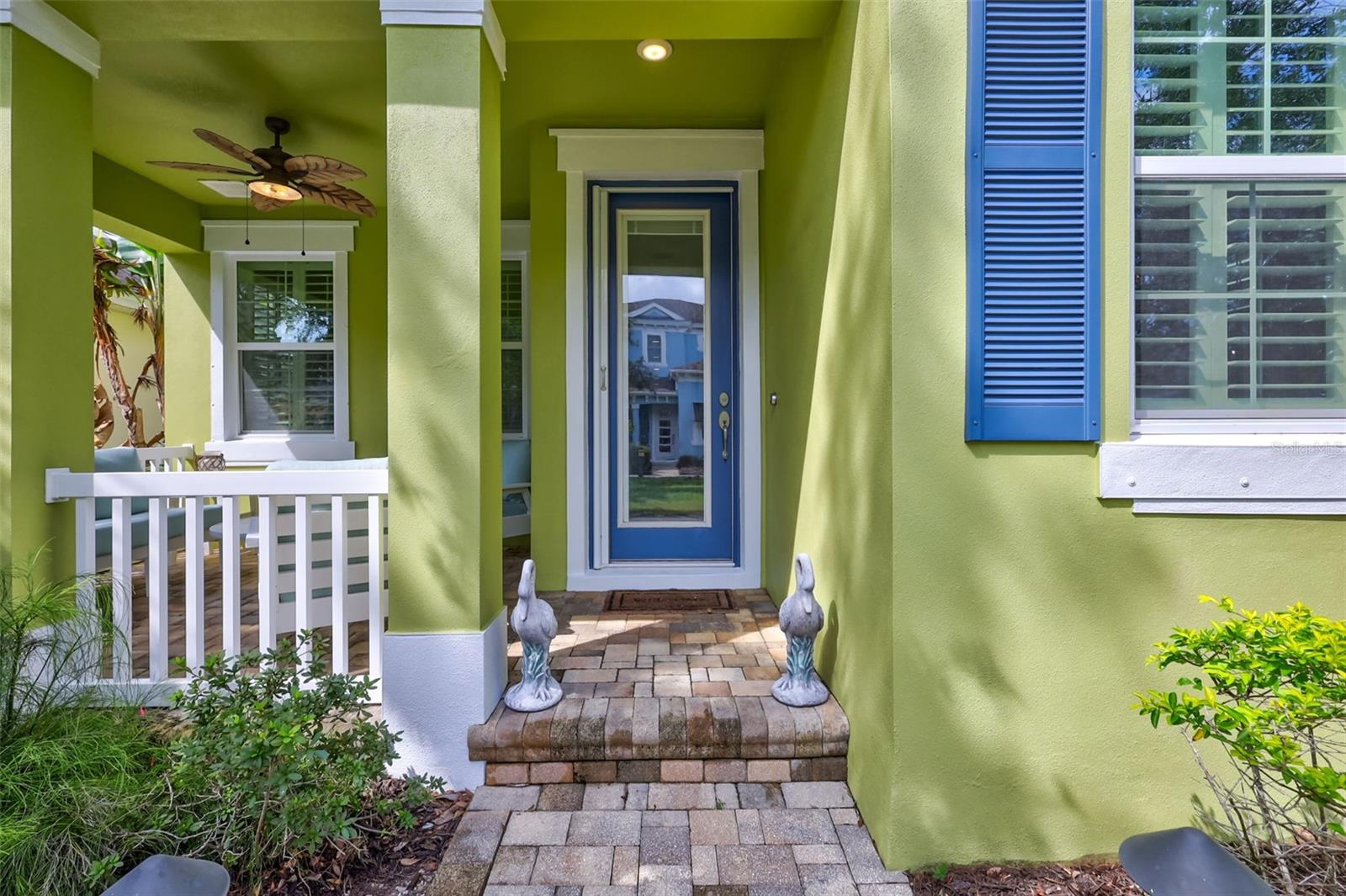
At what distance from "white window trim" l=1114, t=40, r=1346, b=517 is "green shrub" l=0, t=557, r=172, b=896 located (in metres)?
2.63

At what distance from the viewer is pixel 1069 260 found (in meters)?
1.70

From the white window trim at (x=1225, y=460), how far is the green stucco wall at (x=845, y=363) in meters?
0.63

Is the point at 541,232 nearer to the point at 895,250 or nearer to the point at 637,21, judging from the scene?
the point at 637,21

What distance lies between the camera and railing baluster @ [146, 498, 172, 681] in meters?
2.21

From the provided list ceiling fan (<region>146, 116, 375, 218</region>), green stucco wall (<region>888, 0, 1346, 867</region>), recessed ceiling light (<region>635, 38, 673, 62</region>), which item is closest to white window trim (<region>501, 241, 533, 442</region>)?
ceiling fan (<region>146, 116, 375, 218</region>)

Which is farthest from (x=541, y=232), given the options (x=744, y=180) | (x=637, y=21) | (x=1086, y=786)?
(x=1086, y=786)

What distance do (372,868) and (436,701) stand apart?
454 millimetres

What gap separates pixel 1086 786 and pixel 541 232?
329 cm

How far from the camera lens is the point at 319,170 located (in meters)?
3.29

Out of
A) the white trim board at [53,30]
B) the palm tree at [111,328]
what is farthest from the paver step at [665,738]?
the palm tree at [111,328]

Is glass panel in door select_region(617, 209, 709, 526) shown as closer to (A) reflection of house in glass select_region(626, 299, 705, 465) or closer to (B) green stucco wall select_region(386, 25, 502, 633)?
(A) reflection of house in glass select_region(626, 299, 705, 465)

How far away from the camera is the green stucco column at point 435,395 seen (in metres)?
2.01

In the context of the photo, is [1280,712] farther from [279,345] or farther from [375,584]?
[279,345]

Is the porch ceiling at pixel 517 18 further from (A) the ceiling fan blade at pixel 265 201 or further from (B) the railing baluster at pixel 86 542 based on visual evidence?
(B) the railing baluster at pixel 86 542
